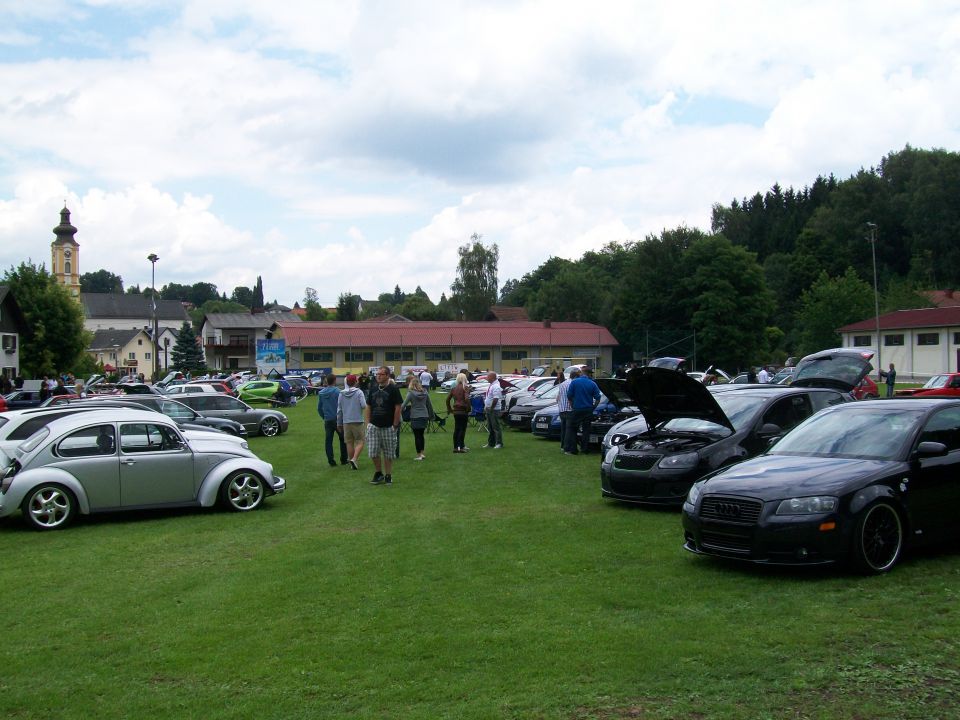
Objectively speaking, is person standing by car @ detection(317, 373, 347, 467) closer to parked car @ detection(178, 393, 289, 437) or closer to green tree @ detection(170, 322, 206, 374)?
parked car @ detection(178, 393, 289, 437)

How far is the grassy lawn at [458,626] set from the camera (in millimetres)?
5035

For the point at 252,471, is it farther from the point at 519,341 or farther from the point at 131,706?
the point at 519,341

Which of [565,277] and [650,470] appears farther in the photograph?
[565,277]

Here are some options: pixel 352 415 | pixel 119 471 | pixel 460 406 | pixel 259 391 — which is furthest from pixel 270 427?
pixel 119 471

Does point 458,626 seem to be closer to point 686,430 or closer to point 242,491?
point 686,430

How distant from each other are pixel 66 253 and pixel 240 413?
85.6 m

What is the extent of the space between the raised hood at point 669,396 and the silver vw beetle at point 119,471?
17.7 feet

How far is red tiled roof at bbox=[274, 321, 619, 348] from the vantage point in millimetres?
79812

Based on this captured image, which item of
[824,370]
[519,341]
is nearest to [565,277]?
[519,341]

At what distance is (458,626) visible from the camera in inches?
255

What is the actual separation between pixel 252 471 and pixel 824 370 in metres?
19.2

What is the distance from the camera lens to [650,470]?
11.2 metres

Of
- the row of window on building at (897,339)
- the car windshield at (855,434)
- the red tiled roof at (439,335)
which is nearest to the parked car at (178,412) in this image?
A: the car windshield at (855,434)

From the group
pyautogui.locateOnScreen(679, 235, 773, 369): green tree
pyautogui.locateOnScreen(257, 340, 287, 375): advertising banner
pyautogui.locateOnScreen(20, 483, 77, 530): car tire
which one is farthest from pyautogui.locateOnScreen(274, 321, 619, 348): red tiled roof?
pyautogui.locateOnScreen(20, 483, 77, 530): car tire
